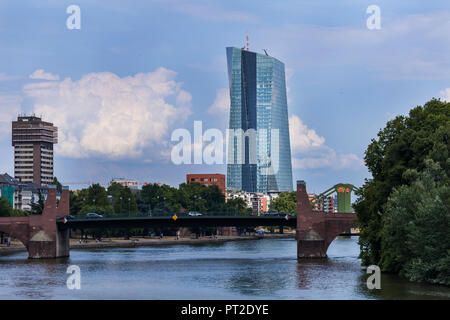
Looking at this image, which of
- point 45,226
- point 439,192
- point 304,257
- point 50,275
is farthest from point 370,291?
point 45,226

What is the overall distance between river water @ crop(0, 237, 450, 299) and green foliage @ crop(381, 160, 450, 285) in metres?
1.66

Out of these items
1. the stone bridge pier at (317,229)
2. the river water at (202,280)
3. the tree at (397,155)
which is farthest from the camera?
the stone bridge pier at (317,229)

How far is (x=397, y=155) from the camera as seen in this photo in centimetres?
8994

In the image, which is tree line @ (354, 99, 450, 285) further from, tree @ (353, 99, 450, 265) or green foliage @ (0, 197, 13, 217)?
green foliage @ (0, 197, 13, 217)

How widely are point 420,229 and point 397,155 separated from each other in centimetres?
1599

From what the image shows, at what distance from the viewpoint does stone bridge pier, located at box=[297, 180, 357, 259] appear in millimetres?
125688

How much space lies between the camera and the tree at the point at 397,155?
3366 inches

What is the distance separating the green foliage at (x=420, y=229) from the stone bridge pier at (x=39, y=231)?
6047cm

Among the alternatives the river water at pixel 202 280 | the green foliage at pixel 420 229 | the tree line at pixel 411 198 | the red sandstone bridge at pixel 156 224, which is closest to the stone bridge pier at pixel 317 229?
the red sandstone bridge at pixel 156 224

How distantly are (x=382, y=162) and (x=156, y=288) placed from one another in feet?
98.3

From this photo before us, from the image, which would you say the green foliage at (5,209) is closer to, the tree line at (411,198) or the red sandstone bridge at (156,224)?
the red sandstone bridge at (156,224)

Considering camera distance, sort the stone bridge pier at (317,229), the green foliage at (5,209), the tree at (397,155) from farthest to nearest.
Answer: the green foliage at (5,209)
the stone bridge pier at (317,229)
the tree at (397,155)

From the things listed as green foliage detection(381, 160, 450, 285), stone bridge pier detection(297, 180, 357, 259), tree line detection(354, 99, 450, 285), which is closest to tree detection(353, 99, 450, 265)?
tree line detection(354, 99, 450, 285)

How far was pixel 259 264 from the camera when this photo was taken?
Answer: 115m
